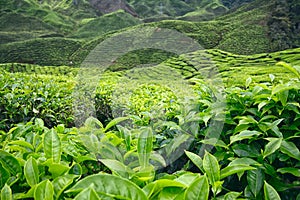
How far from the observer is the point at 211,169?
806 mm

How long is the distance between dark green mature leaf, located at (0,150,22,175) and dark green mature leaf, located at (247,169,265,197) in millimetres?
677

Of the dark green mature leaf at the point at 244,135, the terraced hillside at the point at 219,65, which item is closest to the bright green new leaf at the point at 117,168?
the dark green mature leaf at the point at 244,135

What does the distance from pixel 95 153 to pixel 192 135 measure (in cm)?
44

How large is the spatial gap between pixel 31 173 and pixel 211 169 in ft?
1.44

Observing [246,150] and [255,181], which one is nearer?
[255,181]

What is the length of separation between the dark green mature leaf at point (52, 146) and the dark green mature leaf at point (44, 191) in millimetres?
177

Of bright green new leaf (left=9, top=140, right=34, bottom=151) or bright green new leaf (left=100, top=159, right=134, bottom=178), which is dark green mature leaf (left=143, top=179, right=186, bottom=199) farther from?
bright green new leaf (left=9, top=140, right=34, bottom=151)

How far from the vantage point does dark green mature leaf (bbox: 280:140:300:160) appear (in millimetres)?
1022

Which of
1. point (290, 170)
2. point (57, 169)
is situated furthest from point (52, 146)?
point (290, 170)

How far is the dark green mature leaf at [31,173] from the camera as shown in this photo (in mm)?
714

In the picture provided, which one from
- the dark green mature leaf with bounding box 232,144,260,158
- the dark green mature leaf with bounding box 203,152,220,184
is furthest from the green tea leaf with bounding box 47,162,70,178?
the dark green mature leaf with bounding box 232,144,260,158

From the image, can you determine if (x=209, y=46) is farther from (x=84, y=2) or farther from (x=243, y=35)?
(x=84, y=2)

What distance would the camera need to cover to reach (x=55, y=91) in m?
2.85

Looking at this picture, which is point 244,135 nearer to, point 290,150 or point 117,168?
point 290,150
